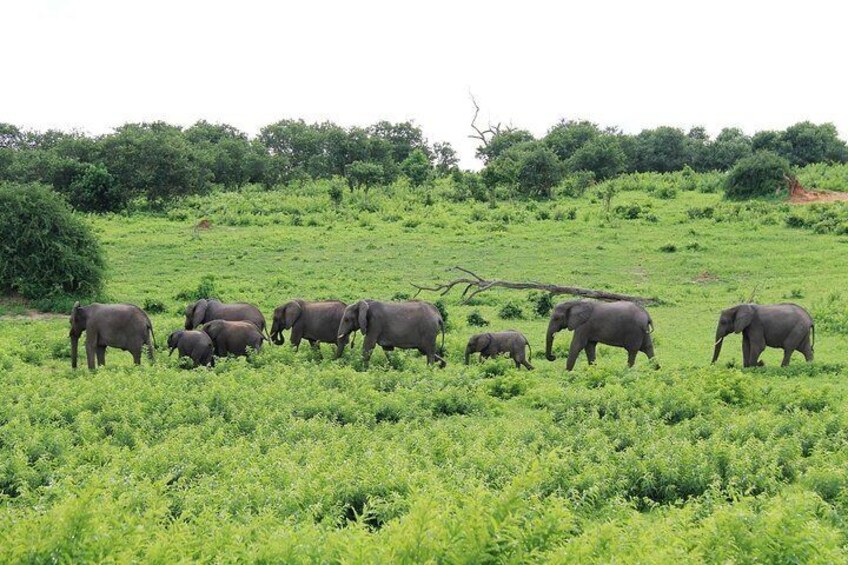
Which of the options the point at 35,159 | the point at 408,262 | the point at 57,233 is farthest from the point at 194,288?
the point at 35,159

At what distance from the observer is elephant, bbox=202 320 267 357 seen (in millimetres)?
17656

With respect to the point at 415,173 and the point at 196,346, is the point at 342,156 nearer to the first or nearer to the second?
the point at 415,173

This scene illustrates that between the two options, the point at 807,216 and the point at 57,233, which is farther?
the point at 807,216

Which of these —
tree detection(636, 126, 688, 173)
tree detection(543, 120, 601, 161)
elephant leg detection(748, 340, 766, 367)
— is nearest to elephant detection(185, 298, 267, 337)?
elephant leg detection(748, 340, 766, 367)

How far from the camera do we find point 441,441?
436 inches

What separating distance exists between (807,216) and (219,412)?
26505 millimetres

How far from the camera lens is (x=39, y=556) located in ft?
20.6

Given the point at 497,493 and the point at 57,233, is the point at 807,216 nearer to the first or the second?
the point at 57,233

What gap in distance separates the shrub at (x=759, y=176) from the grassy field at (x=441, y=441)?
31.9 feet

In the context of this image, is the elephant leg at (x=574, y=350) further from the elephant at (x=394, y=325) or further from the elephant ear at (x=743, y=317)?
the elephant ear at (x=743, y=317)

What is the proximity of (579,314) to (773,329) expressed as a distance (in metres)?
3.58

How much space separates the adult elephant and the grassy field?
51.1 inches

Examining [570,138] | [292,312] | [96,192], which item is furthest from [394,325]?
[570,138]

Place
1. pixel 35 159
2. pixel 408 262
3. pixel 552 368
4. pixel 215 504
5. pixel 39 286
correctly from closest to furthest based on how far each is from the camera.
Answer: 1. pixel 215 504
2. pixel 552 368
3. pixel 39 286
4. pixel 408 262
5. pixel 35 159
